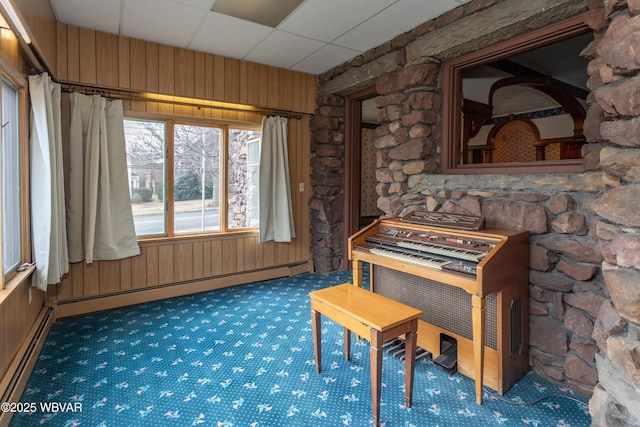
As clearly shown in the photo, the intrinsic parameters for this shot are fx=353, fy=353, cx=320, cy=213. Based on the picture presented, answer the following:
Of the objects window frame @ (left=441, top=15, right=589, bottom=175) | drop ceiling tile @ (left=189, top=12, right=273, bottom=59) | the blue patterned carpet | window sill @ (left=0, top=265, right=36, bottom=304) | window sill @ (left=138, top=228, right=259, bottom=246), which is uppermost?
drop ceiling tile @ (left=189, top=12, right=273, bottom=59)

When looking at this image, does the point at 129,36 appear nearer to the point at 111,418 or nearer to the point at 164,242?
the point at 164,242

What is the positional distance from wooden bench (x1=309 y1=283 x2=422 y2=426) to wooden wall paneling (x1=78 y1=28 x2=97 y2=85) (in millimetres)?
2762

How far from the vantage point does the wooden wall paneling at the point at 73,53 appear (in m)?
3.01

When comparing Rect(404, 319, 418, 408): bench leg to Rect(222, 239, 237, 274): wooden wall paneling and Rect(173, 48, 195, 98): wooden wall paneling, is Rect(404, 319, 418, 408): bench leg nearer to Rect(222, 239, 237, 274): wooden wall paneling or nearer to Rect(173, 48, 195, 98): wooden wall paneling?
Rect(222, 239, 237, 274): wooden wall paneling

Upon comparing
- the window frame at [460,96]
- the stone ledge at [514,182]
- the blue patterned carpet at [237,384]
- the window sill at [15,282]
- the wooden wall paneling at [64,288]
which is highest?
the window frame at [460,96]

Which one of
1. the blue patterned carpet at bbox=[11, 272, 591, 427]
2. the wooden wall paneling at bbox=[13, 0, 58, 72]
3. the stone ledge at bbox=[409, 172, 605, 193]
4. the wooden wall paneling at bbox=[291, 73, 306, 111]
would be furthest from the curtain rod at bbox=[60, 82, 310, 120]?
the stone ledge at bbox=[409, 172, 605, 193]

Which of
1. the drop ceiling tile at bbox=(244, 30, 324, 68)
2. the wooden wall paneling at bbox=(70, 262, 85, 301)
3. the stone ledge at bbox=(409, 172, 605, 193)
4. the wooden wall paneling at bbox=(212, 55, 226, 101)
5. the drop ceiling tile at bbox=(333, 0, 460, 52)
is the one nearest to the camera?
the stone ledge at bbox=(409, 172, 605, 193)

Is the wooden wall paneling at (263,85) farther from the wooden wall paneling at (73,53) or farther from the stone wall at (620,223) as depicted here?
the stone wall at (620,223)

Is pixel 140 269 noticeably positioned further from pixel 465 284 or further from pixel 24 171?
pixel 465 284

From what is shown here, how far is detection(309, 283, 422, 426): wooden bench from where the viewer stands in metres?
1.75

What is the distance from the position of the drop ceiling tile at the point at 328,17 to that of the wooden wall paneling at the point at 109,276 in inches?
107

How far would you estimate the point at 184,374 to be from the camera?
2230mm

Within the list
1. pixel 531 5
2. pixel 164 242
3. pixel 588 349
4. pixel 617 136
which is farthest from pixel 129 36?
pixel 588 349

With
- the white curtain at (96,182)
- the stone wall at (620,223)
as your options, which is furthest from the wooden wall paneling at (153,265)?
the stone wall at (620,223)
